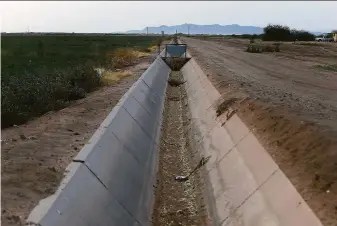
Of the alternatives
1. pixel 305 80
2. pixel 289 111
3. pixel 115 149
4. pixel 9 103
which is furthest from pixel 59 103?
pixel 305 80

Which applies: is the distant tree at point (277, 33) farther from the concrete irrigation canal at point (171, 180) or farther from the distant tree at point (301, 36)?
the concrete irrigation canal at point (171, 180)

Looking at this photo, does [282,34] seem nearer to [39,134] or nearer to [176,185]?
[176,185]

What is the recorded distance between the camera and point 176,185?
11.0m

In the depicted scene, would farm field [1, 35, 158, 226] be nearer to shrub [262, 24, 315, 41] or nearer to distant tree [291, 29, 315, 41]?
shrub [262, 24, 315, 41]

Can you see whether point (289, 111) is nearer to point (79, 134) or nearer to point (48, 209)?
point (79, 134)

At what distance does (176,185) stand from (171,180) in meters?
0.40

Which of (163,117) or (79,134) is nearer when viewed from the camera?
(79,134)

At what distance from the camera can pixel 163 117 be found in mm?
18359

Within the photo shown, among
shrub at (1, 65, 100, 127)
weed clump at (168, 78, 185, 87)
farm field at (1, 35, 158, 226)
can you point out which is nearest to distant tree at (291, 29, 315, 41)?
weed clump at (168, 78, 185, 87)

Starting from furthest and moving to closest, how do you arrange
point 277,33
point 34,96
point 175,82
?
point 277,33 → point 175,82 → point 34,96

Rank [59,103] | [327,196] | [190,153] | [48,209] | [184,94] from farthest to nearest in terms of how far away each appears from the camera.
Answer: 1. [184,94]
2. [59,103]
3. [190,153]
4. [327,196]
5. [48,209]

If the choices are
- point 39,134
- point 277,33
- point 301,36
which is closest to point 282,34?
point 277,33

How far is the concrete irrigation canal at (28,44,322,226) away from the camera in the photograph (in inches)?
261

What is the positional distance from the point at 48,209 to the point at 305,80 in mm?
20982
